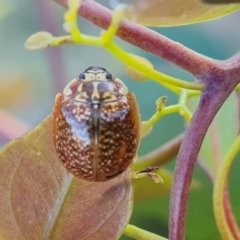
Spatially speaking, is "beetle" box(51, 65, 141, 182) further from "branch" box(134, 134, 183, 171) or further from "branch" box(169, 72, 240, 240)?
"branch" box(134, 134, 183, 171)

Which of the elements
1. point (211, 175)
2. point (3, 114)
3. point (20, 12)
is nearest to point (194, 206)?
point (211, 175)

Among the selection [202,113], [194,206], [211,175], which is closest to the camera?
[202,113]

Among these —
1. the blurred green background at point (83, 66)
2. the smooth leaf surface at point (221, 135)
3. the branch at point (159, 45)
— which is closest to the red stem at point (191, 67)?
the branch at point (159, 45)

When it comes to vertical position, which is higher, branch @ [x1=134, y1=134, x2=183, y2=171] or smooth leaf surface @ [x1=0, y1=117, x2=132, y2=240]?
smooth leaf surface @ [x1=0, y1=117, x2=132, y2=240]

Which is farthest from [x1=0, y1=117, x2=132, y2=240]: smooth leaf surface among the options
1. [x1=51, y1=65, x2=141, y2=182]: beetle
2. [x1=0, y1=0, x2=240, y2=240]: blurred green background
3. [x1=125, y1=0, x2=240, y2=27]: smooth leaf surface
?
[x1=0, y1=0, x2=240, y2=240]: blurred green background

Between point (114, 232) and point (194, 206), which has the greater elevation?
point (114, 232)

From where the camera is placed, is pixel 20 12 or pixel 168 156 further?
pixel 20 12

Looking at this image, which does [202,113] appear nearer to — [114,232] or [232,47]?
[114,232]
